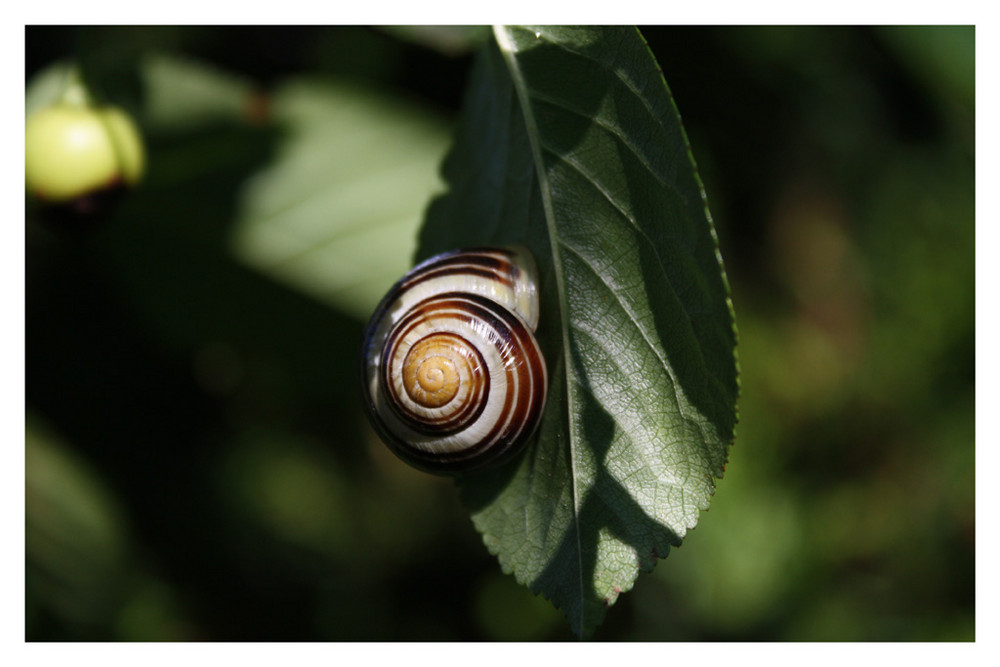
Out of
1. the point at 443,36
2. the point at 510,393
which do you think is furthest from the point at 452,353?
the point at 443,36

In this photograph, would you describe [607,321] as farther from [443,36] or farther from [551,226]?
[443,36]

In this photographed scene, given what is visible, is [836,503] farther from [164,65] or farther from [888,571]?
[164,65]

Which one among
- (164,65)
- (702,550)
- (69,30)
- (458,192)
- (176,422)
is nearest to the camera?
(458,192)

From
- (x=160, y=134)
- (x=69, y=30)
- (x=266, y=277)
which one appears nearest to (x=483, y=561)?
(x=266, y=277)

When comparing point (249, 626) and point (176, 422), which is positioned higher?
point (176, 422)

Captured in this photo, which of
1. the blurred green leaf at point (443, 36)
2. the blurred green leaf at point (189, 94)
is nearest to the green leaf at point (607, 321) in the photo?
the blurred green leaf at point (443, 36)

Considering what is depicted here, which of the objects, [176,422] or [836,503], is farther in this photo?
[836,503]

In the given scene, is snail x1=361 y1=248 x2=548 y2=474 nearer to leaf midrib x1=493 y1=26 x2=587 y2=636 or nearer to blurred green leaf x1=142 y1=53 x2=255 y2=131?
leaf midrib x1=493 y1=26 x2=587 y2=636
